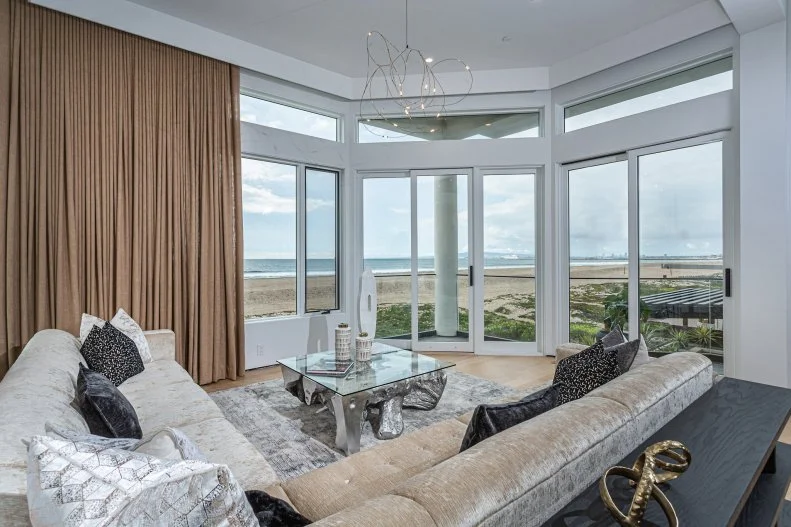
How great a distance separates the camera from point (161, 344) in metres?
3.17

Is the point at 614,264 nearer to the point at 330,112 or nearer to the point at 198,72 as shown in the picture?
the point at 330,112

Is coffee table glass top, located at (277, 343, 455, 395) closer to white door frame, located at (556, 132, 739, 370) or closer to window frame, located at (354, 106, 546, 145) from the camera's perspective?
white door frame, located at (556, 132, 739, 370)

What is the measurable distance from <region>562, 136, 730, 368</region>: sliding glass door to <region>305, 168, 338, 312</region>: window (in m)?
2.70

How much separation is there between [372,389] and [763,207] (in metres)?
3.19

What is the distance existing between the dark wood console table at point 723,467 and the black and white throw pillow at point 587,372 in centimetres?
34

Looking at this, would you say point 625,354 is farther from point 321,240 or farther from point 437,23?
point 321,240

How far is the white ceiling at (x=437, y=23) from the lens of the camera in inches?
135

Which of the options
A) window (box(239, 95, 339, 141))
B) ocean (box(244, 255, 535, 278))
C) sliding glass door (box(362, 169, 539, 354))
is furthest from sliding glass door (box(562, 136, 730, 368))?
window (box(239, 95, 339, 141))

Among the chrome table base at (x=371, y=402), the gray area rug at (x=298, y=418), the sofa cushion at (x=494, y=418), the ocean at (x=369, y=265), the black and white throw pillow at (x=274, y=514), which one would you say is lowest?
the gray area rug at (x=298, y=418)

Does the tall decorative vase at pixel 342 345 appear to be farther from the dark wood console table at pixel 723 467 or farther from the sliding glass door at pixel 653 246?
the sliding glass door at pixel 653 246

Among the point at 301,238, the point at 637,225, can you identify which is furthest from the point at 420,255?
the point at 637,225

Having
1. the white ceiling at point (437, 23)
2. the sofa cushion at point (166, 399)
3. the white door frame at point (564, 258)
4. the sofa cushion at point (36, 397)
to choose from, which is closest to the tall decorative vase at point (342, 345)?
the sofa cushion at point (166, 399)

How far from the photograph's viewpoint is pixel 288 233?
4.64 meters

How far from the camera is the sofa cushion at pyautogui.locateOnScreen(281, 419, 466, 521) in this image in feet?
4.20
